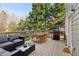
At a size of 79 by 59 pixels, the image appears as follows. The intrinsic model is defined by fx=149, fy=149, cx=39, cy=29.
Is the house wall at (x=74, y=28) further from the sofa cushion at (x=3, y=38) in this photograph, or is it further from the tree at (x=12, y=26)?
the sofa cushion at (x=3, y=38)

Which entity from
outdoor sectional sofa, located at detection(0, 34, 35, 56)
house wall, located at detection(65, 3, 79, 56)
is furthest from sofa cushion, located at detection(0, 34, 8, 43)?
house wall, located at detection(65, 3, 79, 56)

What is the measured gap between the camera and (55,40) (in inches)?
121

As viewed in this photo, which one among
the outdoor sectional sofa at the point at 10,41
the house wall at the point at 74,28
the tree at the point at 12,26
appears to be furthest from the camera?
the outdoor sectional sofa at the point at 10,41

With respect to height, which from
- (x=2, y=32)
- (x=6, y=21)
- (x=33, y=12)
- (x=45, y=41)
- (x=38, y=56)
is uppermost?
(x=33, y=12)

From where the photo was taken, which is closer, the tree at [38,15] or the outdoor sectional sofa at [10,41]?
the tree at [38,15]

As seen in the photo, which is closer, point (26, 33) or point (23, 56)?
point (23, 56)

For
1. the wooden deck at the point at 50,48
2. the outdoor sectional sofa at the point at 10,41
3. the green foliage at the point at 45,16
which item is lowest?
the wooden deck at the point at 50,48

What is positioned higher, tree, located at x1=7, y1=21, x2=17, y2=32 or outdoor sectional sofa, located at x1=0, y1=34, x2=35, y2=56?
tree, located at x1=7, y1=21, x2=17, y2=32

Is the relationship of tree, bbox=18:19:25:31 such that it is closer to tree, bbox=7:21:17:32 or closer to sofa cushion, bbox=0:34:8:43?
tree, bbox=7:21:17:32

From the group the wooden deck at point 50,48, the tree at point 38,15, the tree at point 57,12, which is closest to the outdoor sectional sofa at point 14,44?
the wooden deck at point 50,48

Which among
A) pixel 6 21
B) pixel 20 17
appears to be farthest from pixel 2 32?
pixel 20 17

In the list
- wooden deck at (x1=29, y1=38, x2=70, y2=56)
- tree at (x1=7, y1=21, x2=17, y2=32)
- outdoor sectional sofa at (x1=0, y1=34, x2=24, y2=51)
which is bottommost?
wooden deck at (x1=29, y1=38, x2=70, y2=56)

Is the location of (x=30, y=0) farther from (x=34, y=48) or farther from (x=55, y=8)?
(x=34, y=48)

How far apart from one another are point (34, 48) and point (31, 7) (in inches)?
35.8
